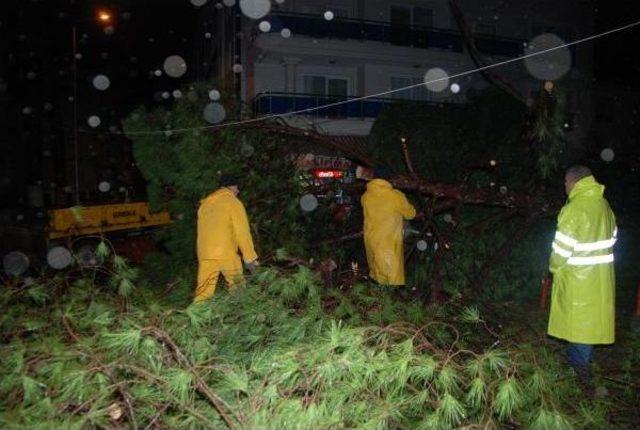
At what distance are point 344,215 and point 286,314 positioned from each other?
3910mm

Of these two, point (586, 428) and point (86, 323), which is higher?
point (86, 323)

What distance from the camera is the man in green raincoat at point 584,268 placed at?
12.5 ft

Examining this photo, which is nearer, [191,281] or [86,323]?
[86,323]

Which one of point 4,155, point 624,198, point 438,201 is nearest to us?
point 438,201

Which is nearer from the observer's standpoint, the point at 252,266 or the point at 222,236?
the point at 252,266

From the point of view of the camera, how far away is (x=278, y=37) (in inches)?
723

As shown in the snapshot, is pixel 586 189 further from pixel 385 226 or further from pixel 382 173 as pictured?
pixel 382 173

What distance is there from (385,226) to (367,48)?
16.0 m

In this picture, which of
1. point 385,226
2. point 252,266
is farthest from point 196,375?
point 385,226

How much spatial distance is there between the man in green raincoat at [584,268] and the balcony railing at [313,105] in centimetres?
1348

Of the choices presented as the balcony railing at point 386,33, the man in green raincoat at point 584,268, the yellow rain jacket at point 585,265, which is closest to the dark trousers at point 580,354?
the man in green raincoat at point 584,268

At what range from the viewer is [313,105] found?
19531 millimetres

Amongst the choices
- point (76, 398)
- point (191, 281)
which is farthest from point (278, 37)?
point (76, 398)

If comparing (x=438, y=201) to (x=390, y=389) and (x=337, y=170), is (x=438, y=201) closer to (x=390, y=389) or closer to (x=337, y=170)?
(x=337, y=170)
